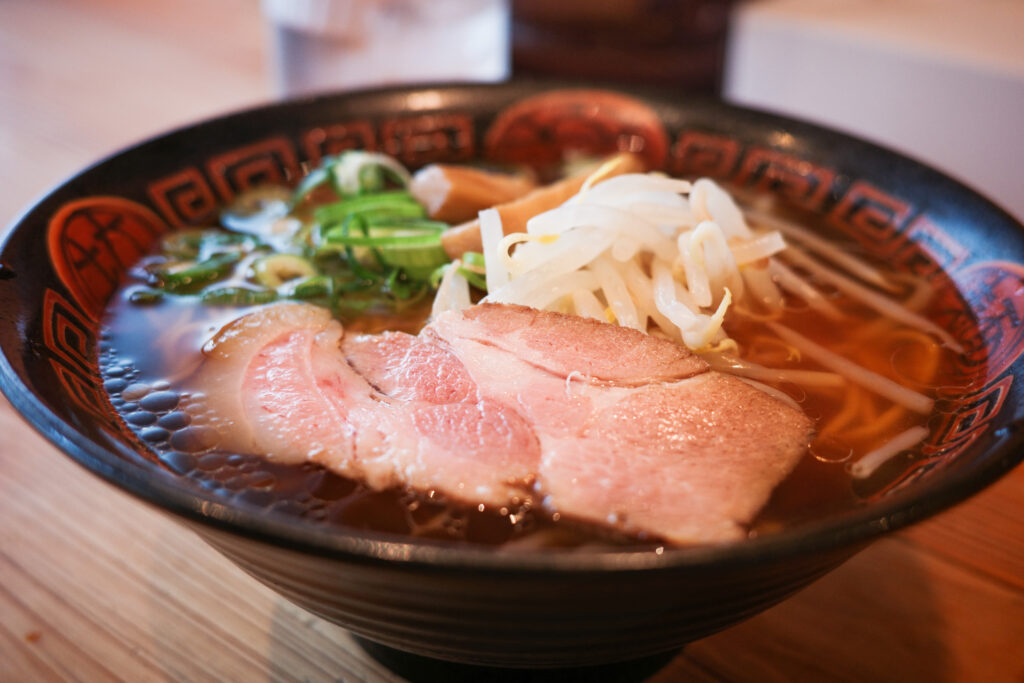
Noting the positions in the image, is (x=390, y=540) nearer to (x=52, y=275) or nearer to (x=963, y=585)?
(x=52, y=275)

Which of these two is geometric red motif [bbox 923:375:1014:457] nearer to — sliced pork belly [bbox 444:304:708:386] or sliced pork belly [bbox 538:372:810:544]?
sliced pork belly [bbox 538:372:810:544]

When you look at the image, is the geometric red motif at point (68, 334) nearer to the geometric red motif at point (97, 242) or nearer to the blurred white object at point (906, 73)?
the geometric red motif at point (97, 242)

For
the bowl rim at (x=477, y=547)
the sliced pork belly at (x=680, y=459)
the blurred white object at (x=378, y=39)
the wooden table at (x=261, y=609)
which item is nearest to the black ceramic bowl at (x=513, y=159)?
the bowl rim at (x=477, y=547)

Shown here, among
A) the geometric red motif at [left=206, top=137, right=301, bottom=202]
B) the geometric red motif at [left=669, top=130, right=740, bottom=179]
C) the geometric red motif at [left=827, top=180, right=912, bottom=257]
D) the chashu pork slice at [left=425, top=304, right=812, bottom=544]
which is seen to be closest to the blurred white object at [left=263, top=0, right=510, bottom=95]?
the geometric red motif at [left=206, top=137, right=301, bottom=202]

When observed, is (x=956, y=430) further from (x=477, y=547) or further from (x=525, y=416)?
(x=477, y=547)

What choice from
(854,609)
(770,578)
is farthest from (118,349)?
(854,609)

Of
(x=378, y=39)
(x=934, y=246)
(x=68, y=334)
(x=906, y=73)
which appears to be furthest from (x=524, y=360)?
(x=906, y=73)
